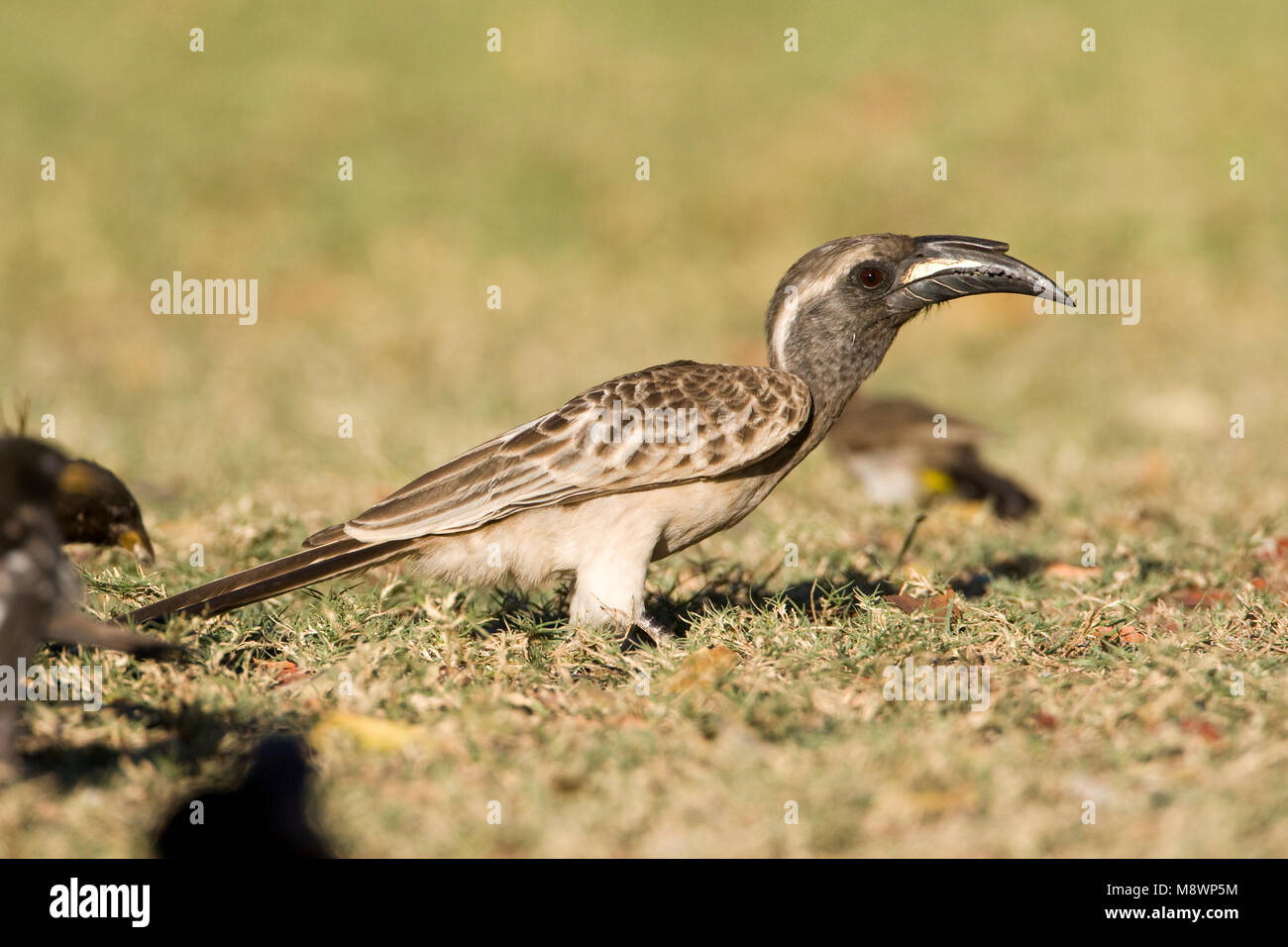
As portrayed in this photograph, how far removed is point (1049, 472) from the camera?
779cm

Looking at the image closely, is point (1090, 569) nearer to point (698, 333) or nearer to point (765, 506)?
point (765, 506)

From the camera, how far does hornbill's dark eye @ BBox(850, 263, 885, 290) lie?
4.92 metres

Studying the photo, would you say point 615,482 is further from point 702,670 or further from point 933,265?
point 933,265

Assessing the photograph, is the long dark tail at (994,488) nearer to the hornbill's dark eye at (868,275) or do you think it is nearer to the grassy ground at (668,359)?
the grassy ground at (668,359)

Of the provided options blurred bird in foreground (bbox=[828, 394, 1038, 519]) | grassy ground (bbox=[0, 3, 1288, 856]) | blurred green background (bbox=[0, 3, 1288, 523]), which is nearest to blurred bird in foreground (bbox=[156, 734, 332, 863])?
grassy ground (bbox=[0, 3, 1288, 856])

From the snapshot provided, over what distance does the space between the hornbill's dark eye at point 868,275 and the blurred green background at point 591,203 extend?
329cm

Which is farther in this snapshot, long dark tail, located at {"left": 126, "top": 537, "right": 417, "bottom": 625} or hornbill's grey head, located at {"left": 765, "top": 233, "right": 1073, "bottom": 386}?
hornbill's grey head, located at {"left": 765, "top": 233, "right": 1073, "bottom": 386}

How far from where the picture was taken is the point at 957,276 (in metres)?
4.92

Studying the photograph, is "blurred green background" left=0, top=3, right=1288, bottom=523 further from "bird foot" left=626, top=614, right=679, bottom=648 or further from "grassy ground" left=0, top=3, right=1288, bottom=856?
"bird foot" left=626, top=614, right=679, bottom=648

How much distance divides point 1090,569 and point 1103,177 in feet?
25.9

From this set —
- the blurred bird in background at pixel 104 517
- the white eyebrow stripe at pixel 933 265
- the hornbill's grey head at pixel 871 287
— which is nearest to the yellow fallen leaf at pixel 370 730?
the blurred bird in background at pixel 104 517

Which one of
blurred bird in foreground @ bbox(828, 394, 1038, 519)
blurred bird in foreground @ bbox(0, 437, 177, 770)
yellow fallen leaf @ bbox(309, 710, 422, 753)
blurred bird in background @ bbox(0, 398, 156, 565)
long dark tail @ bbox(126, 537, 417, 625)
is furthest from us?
blurred bird in foreground @ bbox(828, 394, 1038, 519)

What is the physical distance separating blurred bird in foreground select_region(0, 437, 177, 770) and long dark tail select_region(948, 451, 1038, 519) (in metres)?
4.52

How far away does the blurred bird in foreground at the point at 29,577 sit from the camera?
3383mm
